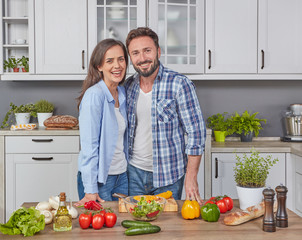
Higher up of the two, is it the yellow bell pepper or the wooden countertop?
the yellow bell pepper

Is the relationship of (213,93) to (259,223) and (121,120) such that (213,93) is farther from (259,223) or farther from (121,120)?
(259,223)

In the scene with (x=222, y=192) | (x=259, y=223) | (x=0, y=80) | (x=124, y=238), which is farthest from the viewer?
(x=0, y=80)

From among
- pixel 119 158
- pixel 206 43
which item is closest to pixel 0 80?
pixel 206 43

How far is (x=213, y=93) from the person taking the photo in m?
4.02

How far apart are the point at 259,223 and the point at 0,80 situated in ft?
10.5

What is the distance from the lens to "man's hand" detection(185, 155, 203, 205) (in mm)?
2070

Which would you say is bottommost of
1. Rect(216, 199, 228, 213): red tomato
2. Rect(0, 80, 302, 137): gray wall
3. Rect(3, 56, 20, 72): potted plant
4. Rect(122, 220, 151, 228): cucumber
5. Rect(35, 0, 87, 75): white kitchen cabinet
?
Rect(122, 220, 151, 228): cucumber

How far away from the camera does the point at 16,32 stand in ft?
12.7

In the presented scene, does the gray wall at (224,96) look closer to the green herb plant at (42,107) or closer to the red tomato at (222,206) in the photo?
the green herb plant at (42,107)

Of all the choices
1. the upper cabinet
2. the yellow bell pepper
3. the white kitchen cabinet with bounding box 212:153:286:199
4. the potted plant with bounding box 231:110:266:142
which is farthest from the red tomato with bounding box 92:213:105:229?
the potted plant with bounding box 231:110:266:142

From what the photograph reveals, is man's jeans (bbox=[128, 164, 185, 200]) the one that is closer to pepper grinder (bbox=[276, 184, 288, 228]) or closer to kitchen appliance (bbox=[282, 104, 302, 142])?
pepper grinder (bbox=[276, 184, 288, 228])

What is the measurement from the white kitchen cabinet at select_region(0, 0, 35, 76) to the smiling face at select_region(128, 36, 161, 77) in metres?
1.69

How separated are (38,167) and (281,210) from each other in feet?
7.92

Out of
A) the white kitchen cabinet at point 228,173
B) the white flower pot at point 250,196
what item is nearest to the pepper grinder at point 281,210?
the white flower pot at point 250,196
